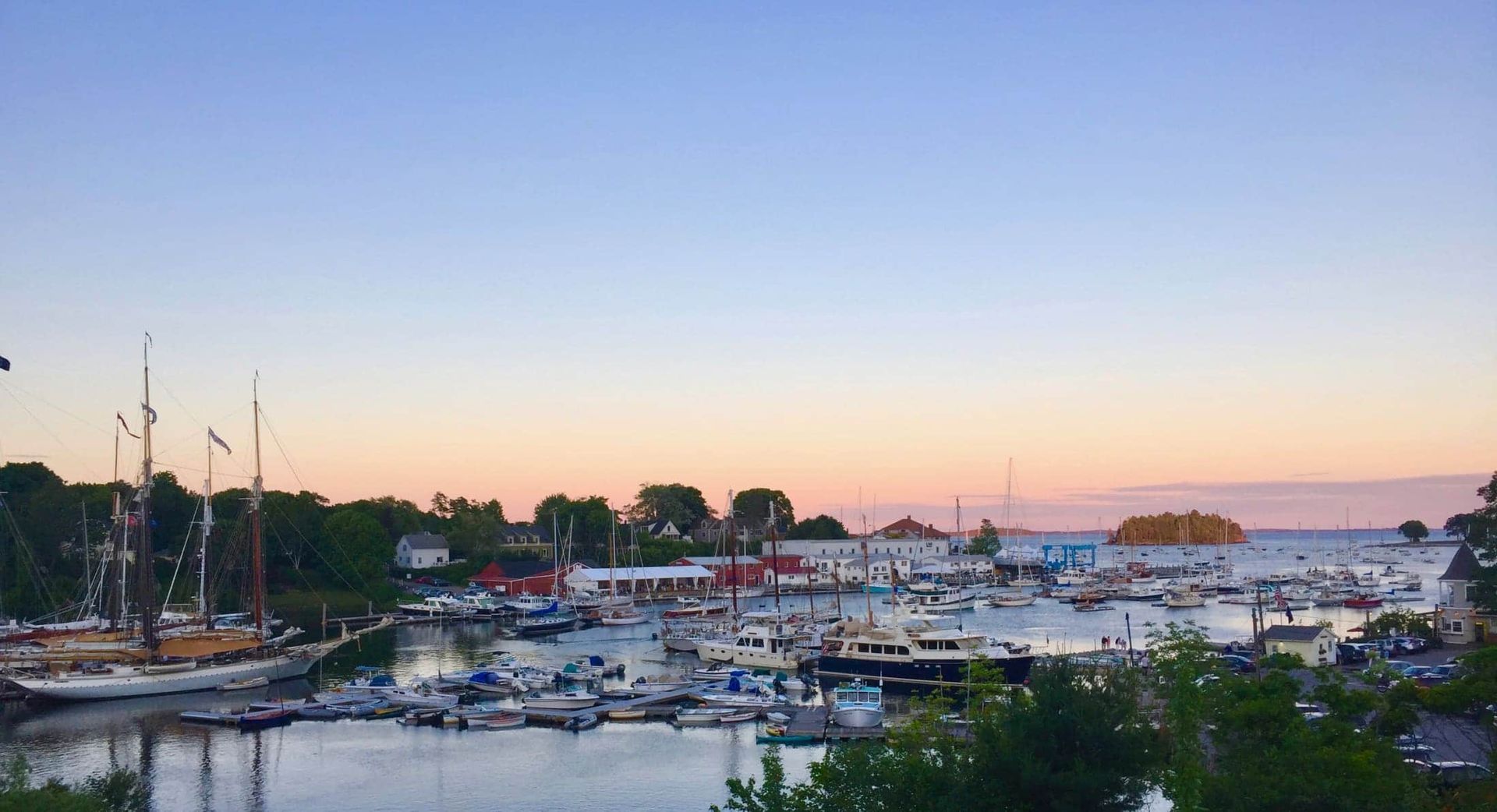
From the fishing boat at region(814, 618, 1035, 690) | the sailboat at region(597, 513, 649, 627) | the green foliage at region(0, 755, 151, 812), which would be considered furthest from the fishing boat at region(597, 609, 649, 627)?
the green foliage at region(0, 755, 151, 812)

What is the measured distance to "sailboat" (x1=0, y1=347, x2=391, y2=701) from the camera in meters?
49.9

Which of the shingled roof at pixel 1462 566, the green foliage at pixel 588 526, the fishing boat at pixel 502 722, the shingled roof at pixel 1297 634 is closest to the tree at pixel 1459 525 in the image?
the shingled roof at pixel 1462 566

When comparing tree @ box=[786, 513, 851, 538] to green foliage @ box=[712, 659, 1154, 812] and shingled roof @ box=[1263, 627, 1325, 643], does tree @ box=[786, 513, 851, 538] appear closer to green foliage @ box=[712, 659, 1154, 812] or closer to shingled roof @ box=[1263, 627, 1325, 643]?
shingled roof @ box=[1263, 627, 1325, 643]

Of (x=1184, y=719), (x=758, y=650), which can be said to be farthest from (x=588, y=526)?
(x=1184, y=719)

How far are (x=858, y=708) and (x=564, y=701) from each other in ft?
41.9

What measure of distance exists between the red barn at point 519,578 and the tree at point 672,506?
148 feet

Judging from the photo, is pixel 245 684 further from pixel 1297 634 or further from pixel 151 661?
pixel 1297 634

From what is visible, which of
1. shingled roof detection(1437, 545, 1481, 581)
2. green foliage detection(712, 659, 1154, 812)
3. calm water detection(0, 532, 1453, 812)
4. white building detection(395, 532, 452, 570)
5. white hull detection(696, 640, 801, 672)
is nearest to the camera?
green foliage detection(712, 659, 1154, 812)

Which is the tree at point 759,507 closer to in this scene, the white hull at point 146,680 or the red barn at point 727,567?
the red barn at point 727,567

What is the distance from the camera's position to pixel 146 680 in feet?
167

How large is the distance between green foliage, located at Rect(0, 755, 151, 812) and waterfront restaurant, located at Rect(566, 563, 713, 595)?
73586 millimetres

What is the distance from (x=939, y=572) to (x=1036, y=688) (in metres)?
114

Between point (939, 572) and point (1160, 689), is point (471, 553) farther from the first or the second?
point (1160, 689)

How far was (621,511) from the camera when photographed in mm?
162125
